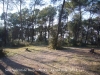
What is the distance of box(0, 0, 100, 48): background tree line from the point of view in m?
20.8

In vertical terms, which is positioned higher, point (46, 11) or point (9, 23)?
point (46, 11)

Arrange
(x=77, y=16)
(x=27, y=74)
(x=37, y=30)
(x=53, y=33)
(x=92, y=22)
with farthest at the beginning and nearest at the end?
(x=37, y=30)
(x=92, y=22)
(x=77, y=16)
(x=53, y=33)
(x=27, y=74)

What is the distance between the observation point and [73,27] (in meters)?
30.0

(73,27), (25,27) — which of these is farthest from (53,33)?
(25,27)

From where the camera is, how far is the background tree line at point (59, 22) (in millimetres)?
20797

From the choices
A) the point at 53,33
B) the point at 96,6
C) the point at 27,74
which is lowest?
the point at 27,74

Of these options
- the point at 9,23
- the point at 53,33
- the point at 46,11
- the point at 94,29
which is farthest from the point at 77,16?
the point at 9,23

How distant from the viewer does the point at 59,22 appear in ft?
52.5

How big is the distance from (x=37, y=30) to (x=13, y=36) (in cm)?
717

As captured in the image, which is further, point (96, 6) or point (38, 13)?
point (38, 13)

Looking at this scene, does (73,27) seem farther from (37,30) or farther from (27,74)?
(27,74)

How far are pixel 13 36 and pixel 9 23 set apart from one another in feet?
12.1

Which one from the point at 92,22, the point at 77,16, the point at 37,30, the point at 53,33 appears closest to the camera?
the point at 53,33

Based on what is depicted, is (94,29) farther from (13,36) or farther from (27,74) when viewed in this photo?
(27,74)
